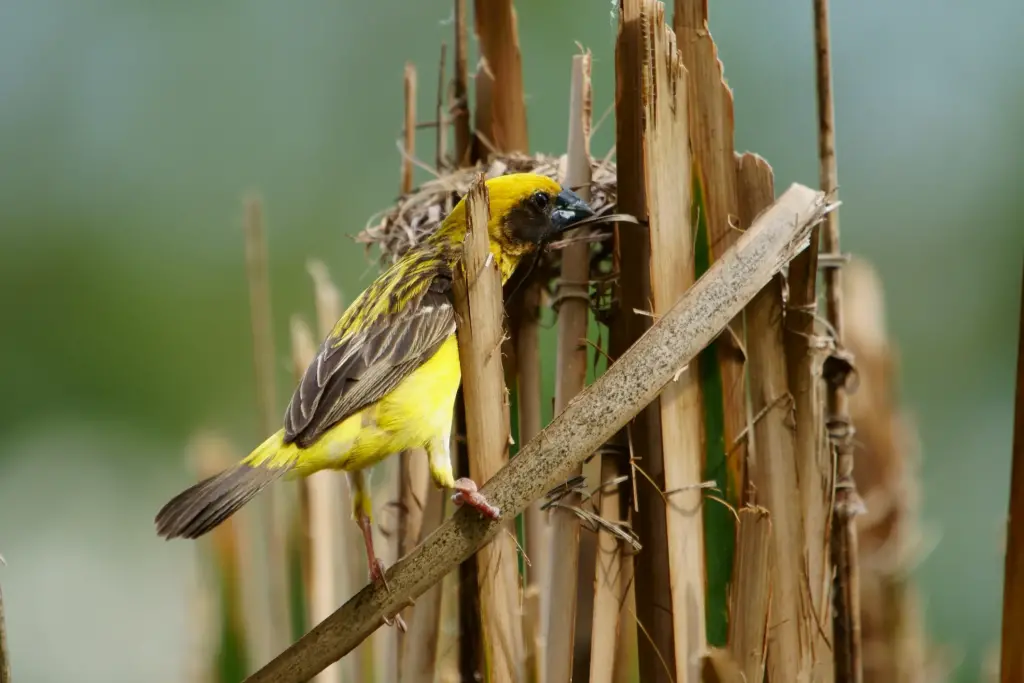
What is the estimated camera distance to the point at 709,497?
202cm

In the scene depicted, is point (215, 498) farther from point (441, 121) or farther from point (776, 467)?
point (441, 121)

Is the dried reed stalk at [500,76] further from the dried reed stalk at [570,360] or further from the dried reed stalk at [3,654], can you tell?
the dried reed stalk at [3,654]

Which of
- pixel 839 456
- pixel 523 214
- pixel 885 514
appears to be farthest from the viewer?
pixel 885 514

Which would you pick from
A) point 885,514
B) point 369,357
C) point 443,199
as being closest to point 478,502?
point 369,357

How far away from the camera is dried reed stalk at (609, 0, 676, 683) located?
2.00 metres

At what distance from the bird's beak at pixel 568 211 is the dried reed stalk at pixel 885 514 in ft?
3.34

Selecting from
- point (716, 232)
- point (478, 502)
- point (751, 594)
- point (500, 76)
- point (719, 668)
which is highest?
point (500, 76)

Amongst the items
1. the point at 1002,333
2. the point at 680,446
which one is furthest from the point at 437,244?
the point at 1002,333

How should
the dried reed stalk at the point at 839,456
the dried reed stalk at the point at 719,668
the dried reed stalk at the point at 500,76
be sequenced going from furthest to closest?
the dried reed stalk at the point at 500,76
the dried reed stalk at the point at 839,456
the dried reed stalk at the point at 719,668

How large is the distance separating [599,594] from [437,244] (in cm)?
114

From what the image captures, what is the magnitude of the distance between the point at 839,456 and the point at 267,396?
1.59 metres

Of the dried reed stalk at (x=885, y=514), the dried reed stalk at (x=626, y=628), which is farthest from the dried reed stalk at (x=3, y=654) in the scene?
the dried reed stalk at (x=885, y=514)

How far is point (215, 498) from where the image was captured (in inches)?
80.2

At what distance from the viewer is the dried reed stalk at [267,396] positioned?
278cm
